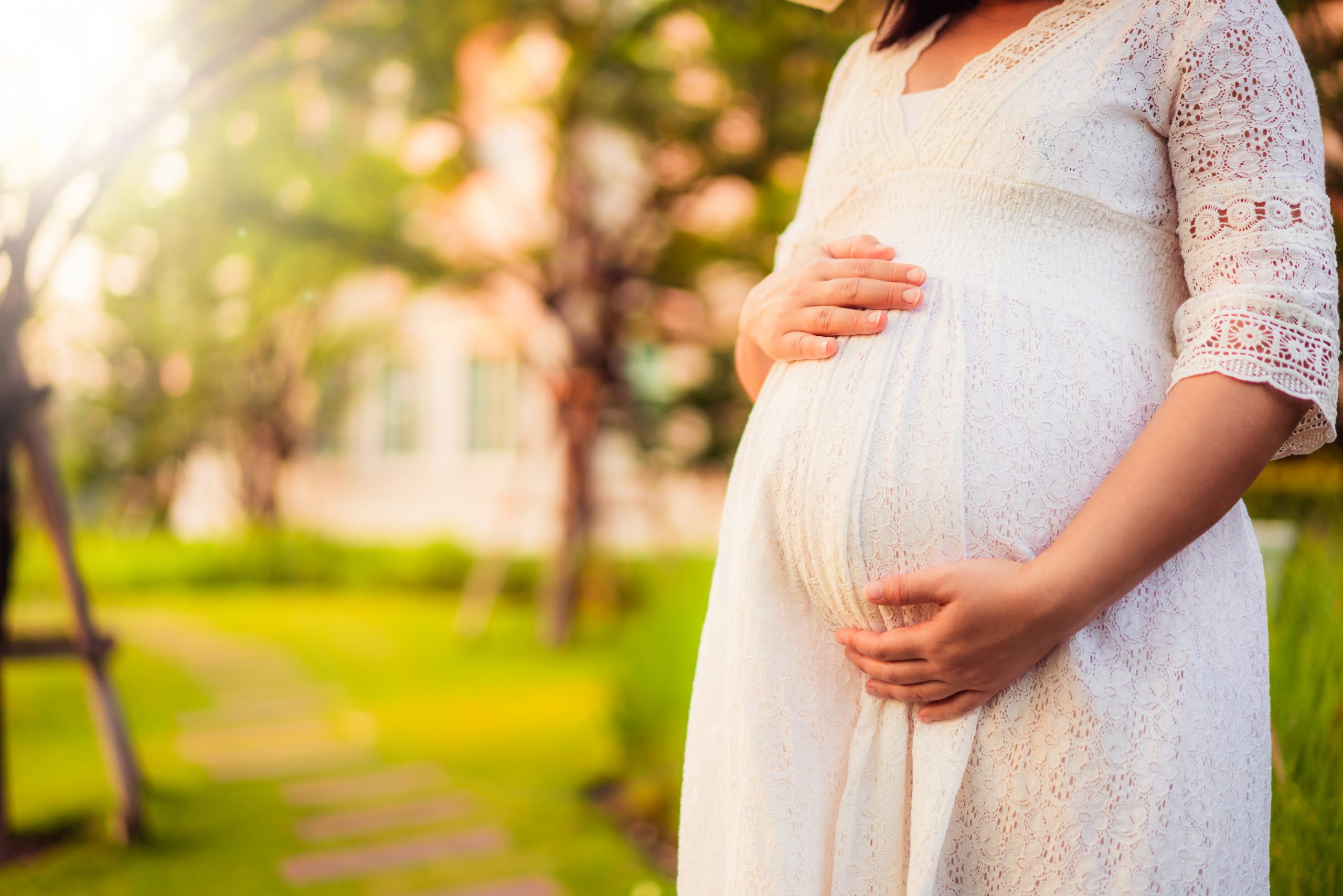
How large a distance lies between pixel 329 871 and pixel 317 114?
554 cm

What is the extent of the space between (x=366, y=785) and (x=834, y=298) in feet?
12.1

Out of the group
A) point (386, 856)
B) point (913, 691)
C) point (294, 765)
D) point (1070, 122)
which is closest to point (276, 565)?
point (294, 765)

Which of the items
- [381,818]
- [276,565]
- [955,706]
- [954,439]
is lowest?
[276,565]

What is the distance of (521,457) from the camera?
764 centimetres

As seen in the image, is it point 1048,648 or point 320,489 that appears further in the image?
point 320,489

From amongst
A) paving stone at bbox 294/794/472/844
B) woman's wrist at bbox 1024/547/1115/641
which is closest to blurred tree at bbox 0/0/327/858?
paving stone at bbox 294/794/472/844

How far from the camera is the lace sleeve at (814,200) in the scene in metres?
1.23

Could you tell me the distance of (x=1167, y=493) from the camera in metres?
0.83

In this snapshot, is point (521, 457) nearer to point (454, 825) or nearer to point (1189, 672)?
point (454, 825)

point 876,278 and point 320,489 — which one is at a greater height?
point 876,278

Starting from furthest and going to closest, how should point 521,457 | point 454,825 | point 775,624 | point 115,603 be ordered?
1. point 115,603
2. point 521,457
3. point 454,825
4. point 775,624

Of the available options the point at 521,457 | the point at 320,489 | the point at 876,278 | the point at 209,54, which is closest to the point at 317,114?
the point at 521,457

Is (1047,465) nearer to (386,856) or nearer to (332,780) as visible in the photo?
(386,856)

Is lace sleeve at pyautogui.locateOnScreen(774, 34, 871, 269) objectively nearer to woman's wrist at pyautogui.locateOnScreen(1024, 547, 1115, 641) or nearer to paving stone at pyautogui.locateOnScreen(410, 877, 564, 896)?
woman's wrist at pyautogui.locateOnScreen(1024, 547, 1115, 641)
